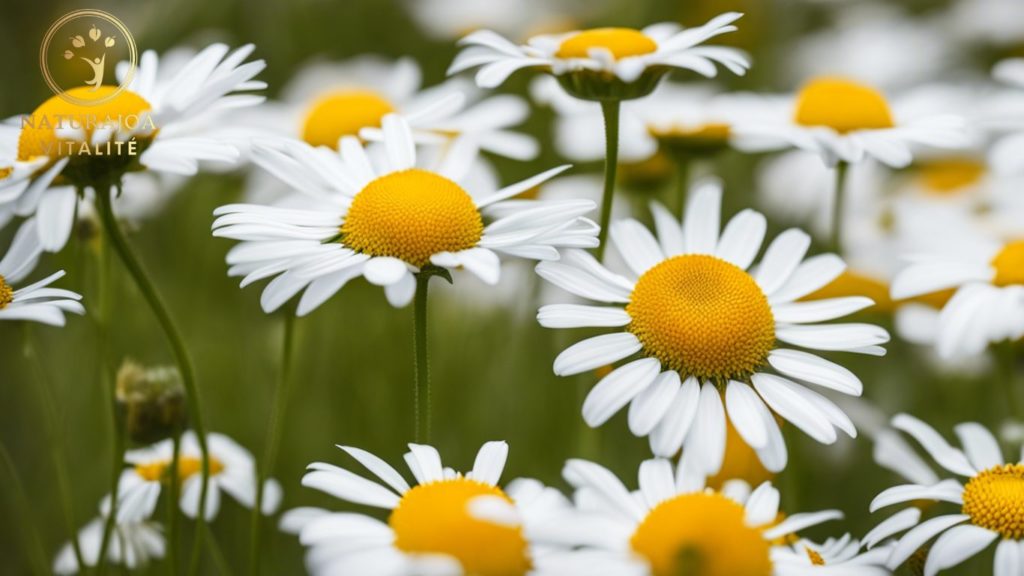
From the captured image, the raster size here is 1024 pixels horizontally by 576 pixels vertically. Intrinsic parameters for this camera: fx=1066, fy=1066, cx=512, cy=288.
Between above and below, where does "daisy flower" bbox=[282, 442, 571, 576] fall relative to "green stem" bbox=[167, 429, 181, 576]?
above

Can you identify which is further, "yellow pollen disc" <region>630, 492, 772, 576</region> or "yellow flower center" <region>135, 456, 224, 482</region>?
"yellow flower center" <region>135, 456, 224, 482</region>

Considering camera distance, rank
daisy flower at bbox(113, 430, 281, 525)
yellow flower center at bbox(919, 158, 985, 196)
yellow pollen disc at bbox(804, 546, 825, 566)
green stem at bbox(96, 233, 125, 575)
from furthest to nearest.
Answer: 1. yellow flower center at bbox(919, 158, 985, 196)
2. daisy flower at bbox(113, 430, 281, 525)
3. green stem at bbox(96, 233, 125, 575)
4. yellow pollen disc at bbox(804, 546, 825, 566)

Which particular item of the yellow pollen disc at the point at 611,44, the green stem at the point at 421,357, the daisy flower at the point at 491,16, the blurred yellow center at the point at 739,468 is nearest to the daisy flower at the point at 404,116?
the yellow pollen disc at the point at 611,44

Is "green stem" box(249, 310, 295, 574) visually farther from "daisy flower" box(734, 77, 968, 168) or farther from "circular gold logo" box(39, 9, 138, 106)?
"daisy flower" box(734, 77, 968, 168)

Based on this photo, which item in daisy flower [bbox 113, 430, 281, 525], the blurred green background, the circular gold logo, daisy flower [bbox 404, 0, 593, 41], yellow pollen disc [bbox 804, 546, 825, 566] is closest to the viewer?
yellow pollen disc [bbox 804, 546, 825, 566]

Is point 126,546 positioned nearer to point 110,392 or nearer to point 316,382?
point 110,392

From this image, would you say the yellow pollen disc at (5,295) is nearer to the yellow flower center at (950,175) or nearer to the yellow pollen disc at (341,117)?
the yellow pollen disc at (341,117)

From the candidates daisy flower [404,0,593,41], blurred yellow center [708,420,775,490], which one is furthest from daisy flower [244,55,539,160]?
daisy flower [404,0,593,41]

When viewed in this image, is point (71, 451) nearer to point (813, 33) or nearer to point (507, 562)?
point (507, 562)

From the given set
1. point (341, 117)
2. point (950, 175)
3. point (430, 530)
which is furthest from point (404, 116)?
point (950, 175)
